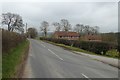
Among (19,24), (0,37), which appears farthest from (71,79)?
(19,24)

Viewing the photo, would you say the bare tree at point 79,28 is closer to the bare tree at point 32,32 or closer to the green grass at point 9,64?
the bare tree at point 32,32

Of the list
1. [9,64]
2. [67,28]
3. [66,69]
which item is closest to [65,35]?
[67,28]

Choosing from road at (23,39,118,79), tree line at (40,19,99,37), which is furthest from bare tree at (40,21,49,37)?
road at (23,39,118,79)

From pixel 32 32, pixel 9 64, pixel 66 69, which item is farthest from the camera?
pixel 32 32

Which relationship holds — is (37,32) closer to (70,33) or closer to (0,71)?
(70,33)

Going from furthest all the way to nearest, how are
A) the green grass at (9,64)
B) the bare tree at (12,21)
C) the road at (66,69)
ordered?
1. the bare tree at (12,21)
2. the road at (66,69)
3. the green grass at (9,64)

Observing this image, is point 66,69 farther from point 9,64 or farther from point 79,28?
point 79,28

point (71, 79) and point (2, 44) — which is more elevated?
point (2, 44)

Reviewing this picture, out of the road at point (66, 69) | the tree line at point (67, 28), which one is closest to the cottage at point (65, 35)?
the tree line at point (67, 28)

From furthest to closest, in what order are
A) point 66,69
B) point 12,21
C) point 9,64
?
point 12,21 → point 66,69 → point 9,64

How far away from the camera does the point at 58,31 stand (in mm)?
128500

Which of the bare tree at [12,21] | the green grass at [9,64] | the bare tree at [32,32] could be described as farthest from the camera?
the bare tree at [32,32]

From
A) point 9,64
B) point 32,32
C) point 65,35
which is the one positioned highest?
point 32,32

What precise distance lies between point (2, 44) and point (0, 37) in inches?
27.4
